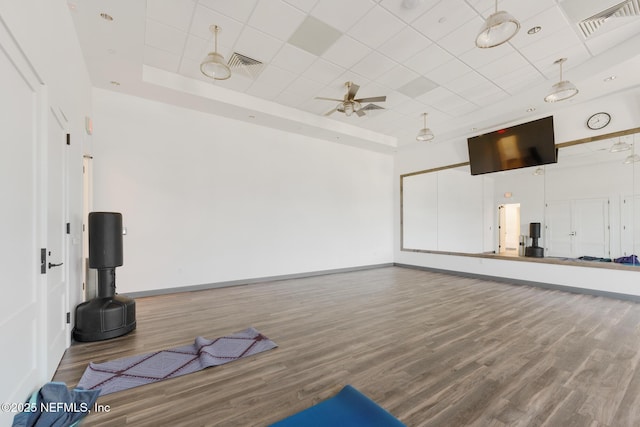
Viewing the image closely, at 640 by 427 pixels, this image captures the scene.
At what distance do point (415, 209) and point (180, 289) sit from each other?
6651mm

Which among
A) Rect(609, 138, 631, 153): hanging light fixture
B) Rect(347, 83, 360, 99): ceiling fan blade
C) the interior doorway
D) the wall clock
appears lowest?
the interior doorway

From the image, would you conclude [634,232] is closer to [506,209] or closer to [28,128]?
[506,209]

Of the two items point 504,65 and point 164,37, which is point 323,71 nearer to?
point 164,37

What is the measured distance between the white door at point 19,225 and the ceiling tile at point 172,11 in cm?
194

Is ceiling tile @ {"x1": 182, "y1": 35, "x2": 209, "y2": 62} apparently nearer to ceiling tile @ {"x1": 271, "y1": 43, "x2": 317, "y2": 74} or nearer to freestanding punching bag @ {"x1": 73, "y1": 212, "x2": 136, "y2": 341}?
ceiling tile @ {"x1": 271, "y1": 43, "x2": 317, "y2": 74}

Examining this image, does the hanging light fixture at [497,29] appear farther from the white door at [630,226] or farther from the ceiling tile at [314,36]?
the white door at [630,226]

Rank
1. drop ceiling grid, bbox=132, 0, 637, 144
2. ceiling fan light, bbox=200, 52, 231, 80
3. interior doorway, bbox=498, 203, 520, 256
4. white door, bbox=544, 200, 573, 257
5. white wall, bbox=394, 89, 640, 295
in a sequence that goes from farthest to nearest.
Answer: interior doorway, bbox=498, 203, 520, 256 → white door, bbox=544, 200, 573, 257 → white wall, bbox=394, 89, 640, 295 → ceiling fan light, bbox=200, 52, 231, 80 → drop ceiling grid, bbox=132, 0, 637, 144

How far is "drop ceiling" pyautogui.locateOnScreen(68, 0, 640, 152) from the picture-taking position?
3.30 m

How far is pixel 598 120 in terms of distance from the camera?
5.03 m

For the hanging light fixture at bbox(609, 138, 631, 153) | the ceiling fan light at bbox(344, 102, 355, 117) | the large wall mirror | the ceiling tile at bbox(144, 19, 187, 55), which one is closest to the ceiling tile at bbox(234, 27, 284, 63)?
the ceiling tile at bbox(144, 19, 187, 55)

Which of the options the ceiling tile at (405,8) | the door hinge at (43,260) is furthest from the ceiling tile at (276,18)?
the door hinge at (43,260)

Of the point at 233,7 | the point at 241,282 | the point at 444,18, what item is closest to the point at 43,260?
the point at 233,7

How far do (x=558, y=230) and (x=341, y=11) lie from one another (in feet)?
21.7

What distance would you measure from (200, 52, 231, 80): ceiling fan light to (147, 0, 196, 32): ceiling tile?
52 cm
